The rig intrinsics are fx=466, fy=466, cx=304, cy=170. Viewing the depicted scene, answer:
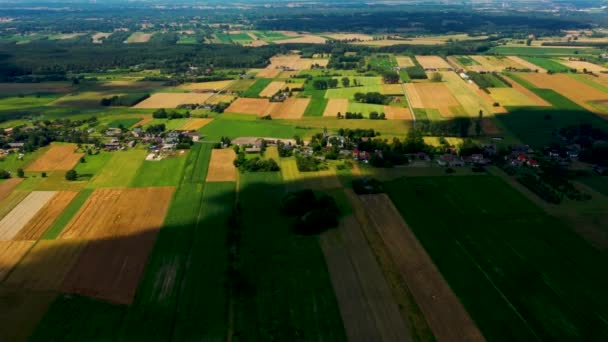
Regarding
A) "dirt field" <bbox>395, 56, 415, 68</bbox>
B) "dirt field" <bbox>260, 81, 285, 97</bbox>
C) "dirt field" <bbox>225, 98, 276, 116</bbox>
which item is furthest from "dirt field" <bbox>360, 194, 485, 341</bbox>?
"dirt field" <bbox>395, 56, 415, 68</bbox>

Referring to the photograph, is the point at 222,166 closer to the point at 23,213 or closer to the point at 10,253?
the point at 23,213

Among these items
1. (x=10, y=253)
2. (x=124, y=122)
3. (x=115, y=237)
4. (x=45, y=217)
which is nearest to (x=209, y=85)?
(x=124, y=122)

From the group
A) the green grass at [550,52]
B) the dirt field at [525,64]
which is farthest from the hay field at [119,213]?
the green grass at [550,52]

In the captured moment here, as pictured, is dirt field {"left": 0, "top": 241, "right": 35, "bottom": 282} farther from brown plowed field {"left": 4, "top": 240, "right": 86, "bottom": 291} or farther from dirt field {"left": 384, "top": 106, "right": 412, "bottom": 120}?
dirt field {"left": 384, "top": 106, "right": 412, "bottom": 120}

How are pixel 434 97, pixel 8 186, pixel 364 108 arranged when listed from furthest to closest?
pixel 434 97 → pixel 364 108 → pixel 8 186

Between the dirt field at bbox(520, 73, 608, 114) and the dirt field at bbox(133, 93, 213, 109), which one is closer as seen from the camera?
the dirt field at bbox(520, 73, 608, 114)

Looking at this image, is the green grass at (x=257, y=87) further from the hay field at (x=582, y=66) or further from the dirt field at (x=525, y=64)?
the hay field at (x=582, y=66)
